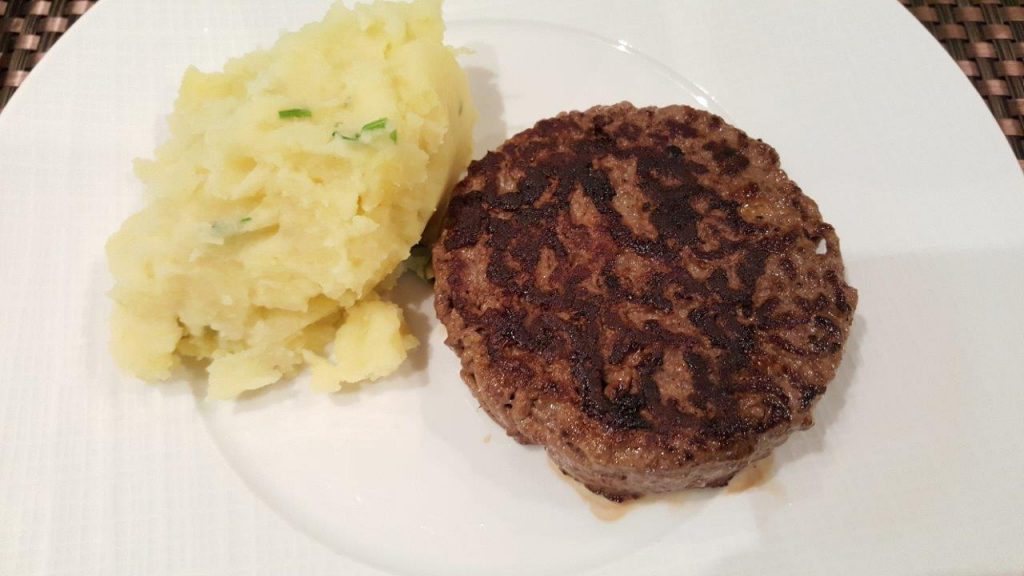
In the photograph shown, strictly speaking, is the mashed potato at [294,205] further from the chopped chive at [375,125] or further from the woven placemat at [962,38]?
the woven placemat at [962,38]

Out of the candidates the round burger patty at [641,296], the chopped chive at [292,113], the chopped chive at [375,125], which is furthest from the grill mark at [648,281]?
the chopped chive at [292,113]

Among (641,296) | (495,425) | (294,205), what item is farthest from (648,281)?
(294,205)

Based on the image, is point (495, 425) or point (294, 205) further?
point (495, 425)

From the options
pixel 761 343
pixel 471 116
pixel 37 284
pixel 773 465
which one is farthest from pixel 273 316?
pixel 773 465

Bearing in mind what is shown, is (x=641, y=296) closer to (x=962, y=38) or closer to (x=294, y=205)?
(x=294, y=205)

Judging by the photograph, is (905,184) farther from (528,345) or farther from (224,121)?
(224,121)

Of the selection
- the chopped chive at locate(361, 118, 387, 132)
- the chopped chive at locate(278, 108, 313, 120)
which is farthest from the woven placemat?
the chopped chive at locate(361, 118, 387, 132)
